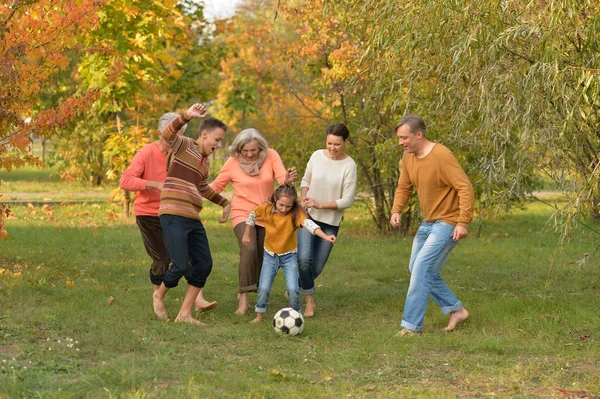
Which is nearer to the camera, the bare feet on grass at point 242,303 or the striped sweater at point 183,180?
the striped sweater at point 183,180

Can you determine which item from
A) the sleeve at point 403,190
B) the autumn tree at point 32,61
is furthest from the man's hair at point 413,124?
the autumn tree at point 32,61

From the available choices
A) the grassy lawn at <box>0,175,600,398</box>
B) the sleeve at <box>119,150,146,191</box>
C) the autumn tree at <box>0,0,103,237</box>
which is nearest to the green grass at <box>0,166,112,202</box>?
the grassy lawn at <box>0,175,600,398</box>

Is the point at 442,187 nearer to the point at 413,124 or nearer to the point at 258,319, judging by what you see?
the point at 413,124

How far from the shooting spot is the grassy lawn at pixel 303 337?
5926 millimetres

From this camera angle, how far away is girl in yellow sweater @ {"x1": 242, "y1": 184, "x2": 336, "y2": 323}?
826cm

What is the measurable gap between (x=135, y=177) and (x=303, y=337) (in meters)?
2.08

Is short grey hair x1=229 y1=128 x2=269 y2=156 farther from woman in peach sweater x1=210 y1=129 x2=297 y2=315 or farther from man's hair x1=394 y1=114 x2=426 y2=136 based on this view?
man's hair x1=394 y1=114 x2=426 y2=136

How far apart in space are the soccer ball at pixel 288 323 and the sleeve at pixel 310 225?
0.86 meters

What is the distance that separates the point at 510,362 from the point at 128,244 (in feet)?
26.5

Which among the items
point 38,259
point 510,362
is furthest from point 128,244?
point 510,362

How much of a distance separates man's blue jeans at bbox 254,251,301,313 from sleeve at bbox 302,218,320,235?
1.01 ft

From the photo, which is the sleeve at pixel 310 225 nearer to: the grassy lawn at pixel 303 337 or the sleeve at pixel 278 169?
the sleeve at pixel 278 169

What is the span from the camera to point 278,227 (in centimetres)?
826

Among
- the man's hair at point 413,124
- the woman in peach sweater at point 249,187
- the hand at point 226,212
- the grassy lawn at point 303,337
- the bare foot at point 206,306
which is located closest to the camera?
the grassy lawn at point 303,337
